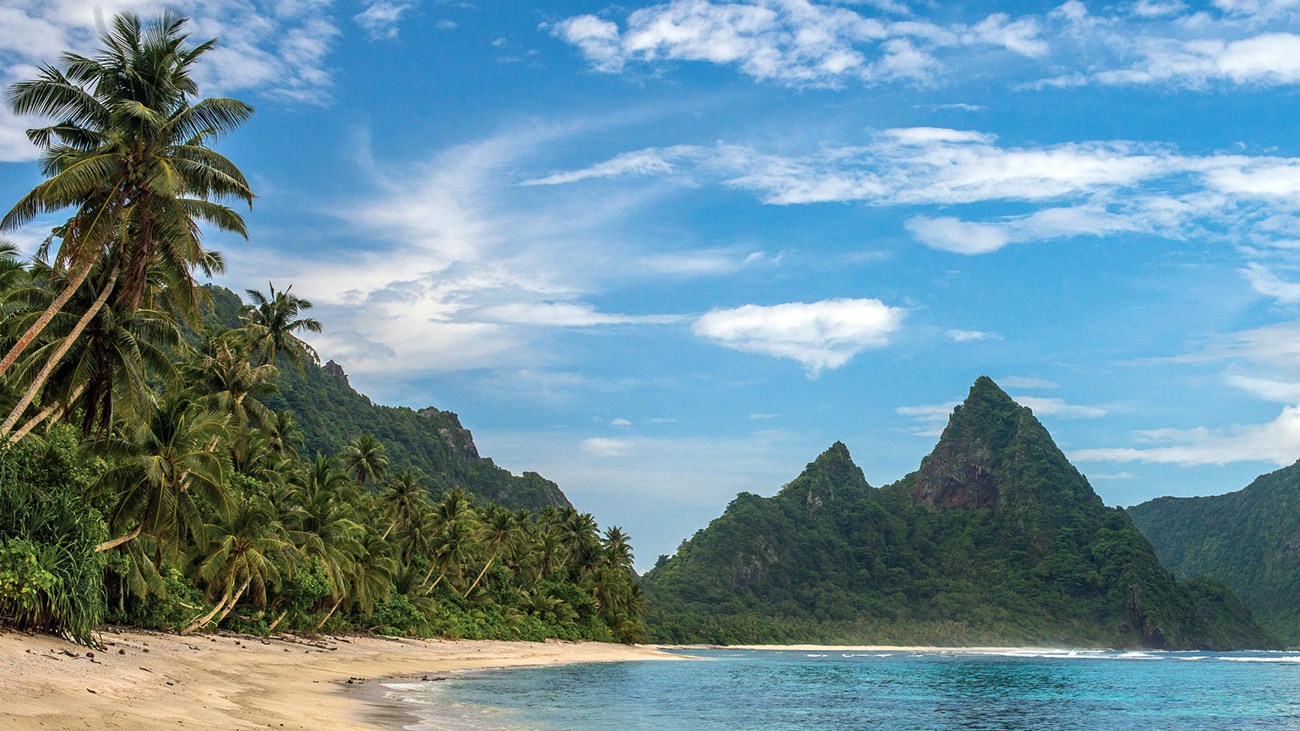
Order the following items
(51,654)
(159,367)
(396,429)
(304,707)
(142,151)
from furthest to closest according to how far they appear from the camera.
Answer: (396,429) → (159,367) → (142,151) → (304,707) → (51,654)

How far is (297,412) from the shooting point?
436 feet

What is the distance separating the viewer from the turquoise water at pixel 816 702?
102 ft

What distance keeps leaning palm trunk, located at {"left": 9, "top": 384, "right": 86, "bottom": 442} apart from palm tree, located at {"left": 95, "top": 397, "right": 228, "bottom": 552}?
1708 millimetres

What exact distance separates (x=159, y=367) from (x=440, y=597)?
5701cm

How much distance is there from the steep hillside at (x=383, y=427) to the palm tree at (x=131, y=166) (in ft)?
343

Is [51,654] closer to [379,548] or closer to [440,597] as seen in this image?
[379,548]

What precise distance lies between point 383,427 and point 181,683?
149 m

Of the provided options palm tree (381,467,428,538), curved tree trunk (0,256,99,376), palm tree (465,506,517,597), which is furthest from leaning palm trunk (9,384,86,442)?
palm tree (465,506,517,597)

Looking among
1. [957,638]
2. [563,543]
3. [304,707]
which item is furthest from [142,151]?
[957,638]

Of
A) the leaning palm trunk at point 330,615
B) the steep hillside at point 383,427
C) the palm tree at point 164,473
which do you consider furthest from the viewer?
the steep hillside at point 383,427

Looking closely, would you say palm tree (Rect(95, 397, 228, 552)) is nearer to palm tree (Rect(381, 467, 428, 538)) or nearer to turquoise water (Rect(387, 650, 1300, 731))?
turquoise water (Rect(387, 650, 1300, 731))

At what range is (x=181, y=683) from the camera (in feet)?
75.0

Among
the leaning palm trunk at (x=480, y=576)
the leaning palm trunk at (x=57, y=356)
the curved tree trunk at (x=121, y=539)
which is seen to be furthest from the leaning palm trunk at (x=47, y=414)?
the leaning palm trunk at (x=480, y=576)

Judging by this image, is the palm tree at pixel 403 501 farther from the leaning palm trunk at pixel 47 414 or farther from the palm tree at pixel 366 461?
the leaning palm trunk at pixel 47 414
